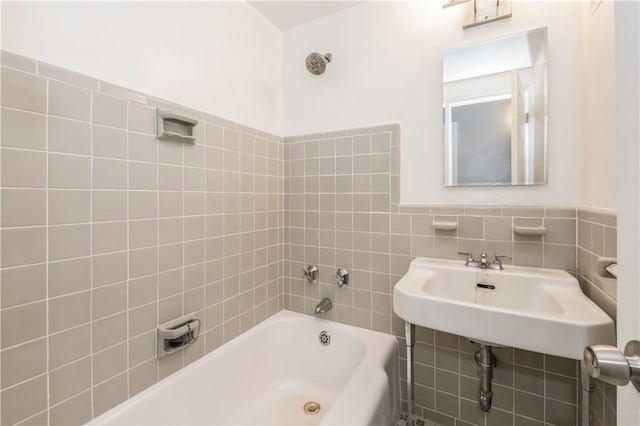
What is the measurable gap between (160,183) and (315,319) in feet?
3.84

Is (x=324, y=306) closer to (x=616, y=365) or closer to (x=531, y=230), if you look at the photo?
(x=531, y=230)

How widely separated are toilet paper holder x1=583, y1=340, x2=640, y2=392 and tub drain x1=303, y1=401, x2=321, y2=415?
57.2 inches

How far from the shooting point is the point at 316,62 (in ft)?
5.14

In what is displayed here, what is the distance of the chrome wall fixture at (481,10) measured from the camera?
4.15 ft

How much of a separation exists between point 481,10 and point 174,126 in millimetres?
1529

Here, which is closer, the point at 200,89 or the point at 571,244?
the point at 571,244

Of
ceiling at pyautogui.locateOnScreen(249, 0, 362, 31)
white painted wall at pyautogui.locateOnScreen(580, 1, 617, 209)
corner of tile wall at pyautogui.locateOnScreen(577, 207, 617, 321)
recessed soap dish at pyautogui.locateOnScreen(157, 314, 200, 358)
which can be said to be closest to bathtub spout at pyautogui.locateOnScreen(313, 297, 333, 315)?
recessed soap dish at pyautogui.locateOnScreen(157, 314, 200, 358)

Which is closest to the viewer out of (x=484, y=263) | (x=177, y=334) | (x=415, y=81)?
(x=177, y=334)

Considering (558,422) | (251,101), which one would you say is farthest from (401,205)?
(558,422)

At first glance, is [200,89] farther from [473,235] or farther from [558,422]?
[558,422]

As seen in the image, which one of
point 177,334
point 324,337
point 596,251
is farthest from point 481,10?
point 177,334

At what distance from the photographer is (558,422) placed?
1189mm

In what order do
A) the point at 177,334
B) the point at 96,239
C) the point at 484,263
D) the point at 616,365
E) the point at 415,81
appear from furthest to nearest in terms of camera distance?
the point at 415,81 → the point at 484,263 → the point at 177,334 → the point at 96,239 → the point at 616,365

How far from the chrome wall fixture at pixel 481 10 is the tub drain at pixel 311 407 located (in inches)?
83.5
